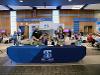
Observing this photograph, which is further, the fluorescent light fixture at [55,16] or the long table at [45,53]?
the fluorescent light fixture at [55,16]

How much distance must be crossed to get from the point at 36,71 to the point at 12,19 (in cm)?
2199

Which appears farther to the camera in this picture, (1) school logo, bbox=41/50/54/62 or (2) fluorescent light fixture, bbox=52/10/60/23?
(2) fluorescent light fixture, bbox=52/10/60/23

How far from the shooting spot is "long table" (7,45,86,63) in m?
10.3

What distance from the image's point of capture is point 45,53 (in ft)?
33.8

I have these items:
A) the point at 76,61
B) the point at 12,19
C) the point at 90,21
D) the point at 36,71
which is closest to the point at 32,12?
the point at 12,19

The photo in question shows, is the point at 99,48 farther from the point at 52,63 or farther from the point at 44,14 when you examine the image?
the point at 44,14

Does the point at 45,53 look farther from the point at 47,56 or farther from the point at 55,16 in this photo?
the point at 55,16

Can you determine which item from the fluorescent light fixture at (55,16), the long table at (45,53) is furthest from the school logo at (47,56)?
the fluorescent light fixture at (55,16)

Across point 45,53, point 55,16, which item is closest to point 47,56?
point 45,53

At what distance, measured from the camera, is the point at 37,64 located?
10266 mm

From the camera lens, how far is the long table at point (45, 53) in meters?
10.3

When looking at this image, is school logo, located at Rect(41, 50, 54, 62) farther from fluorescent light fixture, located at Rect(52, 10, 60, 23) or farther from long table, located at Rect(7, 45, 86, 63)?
fluorescent light fixture, located at Rect(52, 10, 60, 23)

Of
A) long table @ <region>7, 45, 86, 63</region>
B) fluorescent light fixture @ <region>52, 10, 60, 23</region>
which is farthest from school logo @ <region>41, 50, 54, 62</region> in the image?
fluorescent light fixture @ <region>52, 10, 60, 23</region>

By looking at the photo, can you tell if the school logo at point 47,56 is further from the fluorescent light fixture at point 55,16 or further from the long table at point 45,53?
the fluorescent light fixture at point 55,16
